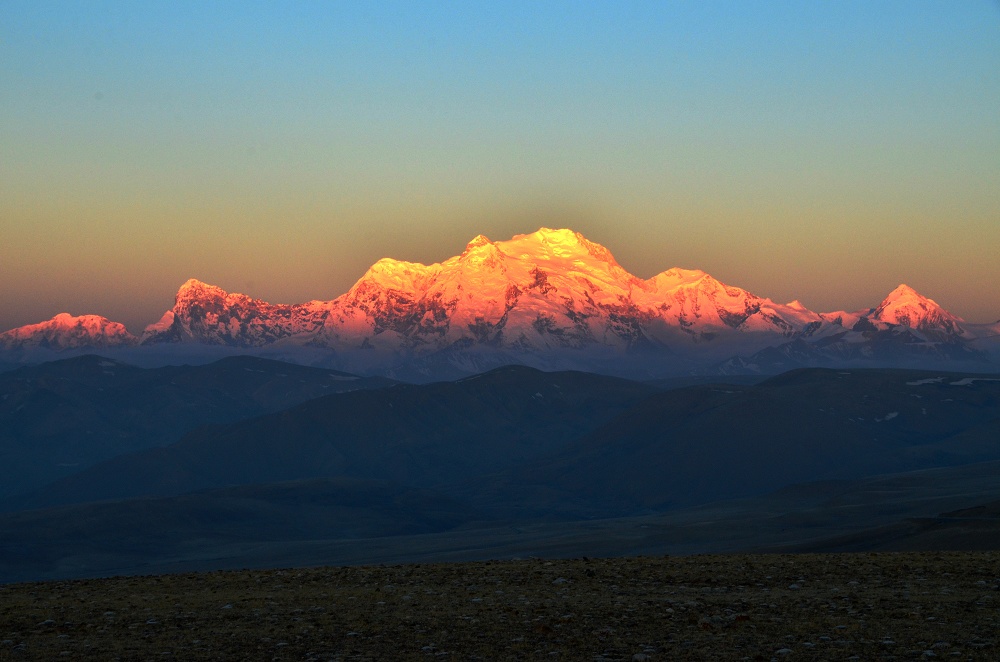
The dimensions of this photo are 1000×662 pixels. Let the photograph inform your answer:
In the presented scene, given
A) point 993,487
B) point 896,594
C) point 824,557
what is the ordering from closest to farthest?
point 896,594 < point 824,557 < point 993,487

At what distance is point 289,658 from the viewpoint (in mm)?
24891

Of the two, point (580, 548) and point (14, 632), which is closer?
point (14, 632)

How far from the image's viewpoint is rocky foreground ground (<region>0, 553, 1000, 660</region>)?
81.5 feet

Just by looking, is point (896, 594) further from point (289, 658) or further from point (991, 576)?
point (289, 658)

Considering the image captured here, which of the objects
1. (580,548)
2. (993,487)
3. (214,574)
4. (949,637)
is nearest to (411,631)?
(949,637)

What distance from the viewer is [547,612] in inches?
1121

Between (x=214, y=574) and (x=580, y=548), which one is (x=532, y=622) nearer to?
(x=214, y=574)

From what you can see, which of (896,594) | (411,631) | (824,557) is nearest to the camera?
(411,631)

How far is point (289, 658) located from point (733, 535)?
141349 millimetres

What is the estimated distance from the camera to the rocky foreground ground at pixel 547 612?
2484 cm

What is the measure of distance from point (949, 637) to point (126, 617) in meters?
19.5

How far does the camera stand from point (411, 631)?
2705 centimetres

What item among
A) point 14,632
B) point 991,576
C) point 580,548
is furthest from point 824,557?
point 580,548

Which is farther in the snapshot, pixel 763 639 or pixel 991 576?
pixel 991 576
